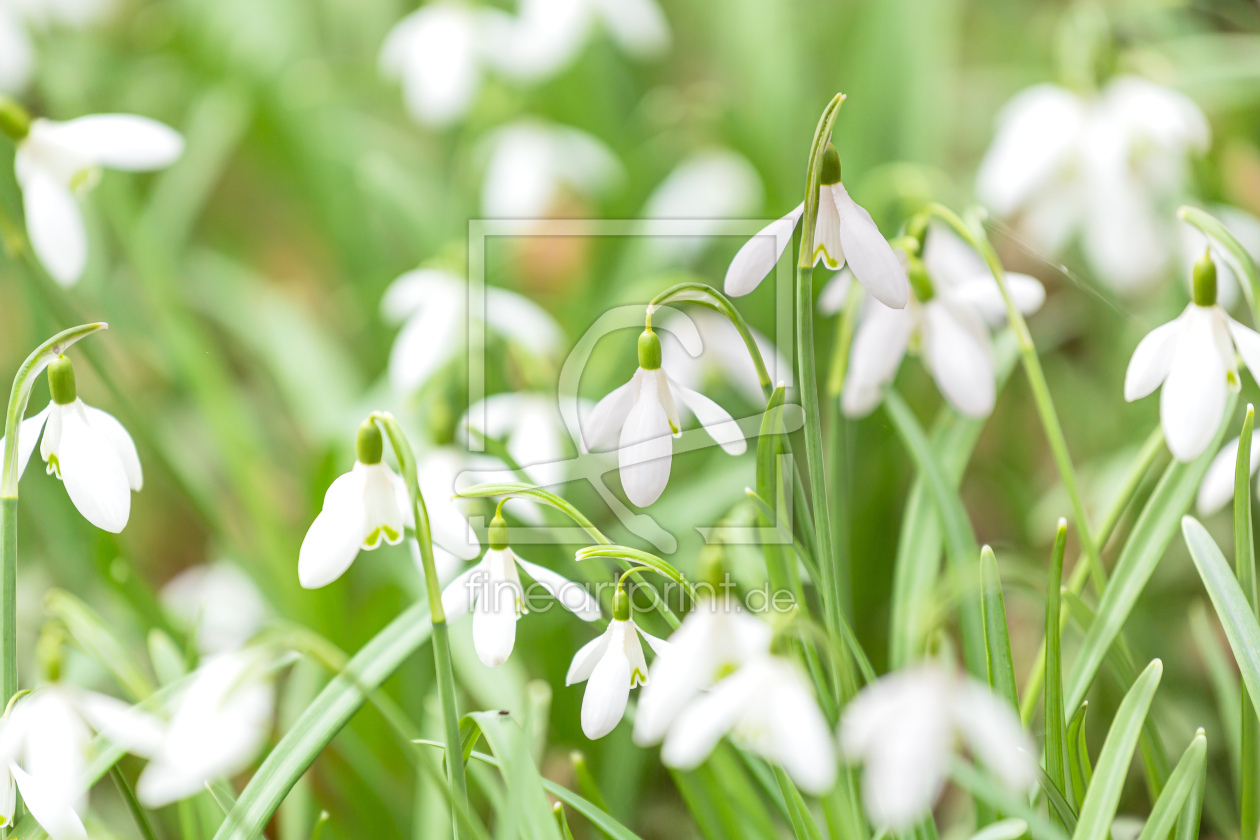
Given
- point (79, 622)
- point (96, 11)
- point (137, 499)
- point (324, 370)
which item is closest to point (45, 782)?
point (79, 622)

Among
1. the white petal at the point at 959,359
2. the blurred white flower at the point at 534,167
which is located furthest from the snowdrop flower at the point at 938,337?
the blurred white flower at the point at 534,167

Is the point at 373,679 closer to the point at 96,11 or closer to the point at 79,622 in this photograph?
the point at 79,622

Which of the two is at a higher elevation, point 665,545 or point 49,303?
point 49,303

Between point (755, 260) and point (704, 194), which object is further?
point (704, 194)

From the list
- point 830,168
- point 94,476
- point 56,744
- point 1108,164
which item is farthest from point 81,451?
point 1108,164

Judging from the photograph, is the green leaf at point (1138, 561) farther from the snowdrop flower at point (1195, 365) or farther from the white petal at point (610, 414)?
the white petal at point (610, 414)

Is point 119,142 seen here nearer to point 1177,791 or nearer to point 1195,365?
point 1195,365
